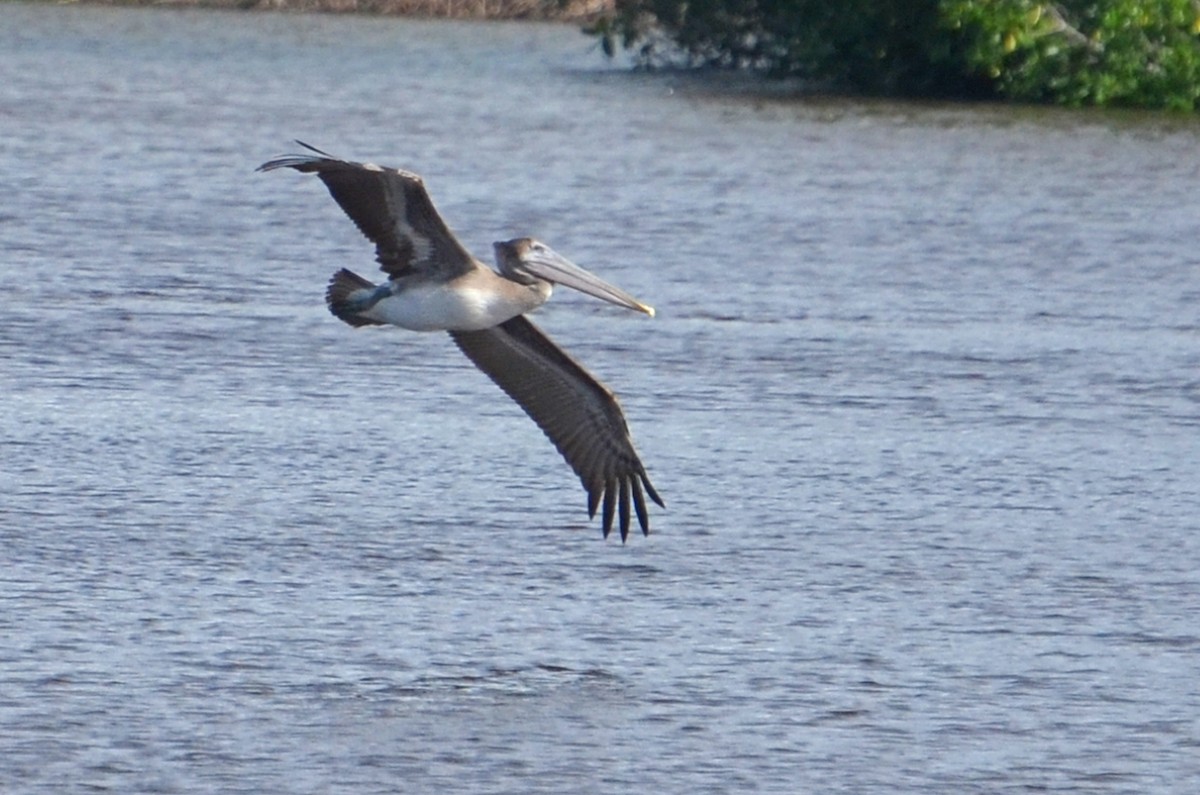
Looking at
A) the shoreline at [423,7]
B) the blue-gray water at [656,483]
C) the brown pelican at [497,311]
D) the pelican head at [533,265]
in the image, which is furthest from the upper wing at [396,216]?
the shoreline at [423,7]

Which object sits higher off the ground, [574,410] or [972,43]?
[972,43]

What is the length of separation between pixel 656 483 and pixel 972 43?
37.9 feet

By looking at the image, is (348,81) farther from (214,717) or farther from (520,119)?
(214,717)

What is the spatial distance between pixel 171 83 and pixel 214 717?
15595 mm

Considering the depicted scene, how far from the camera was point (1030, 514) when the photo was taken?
7867mm

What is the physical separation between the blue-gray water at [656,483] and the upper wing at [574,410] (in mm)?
280

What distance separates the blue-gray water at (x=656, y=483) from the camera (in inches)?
225

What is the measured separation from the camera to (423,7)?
3047 centimetres

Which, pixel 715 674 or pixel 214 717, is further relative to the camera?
pixel 715 674

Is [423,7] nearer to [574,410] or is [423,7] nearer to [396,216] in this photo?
[574,410]

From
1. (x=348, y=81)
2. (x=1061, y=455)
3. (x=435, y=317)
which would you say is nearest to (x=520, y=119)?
(x=348, y=81)

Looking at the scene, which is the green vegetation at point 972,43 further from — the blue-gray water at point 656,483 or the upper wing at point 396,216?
the upper wing at point 396,216

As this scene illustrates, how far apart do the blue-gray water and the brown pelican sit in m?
0.34

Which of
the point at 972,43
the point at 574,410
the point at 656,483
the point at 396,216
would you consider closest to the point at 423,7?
the point at 972,43
